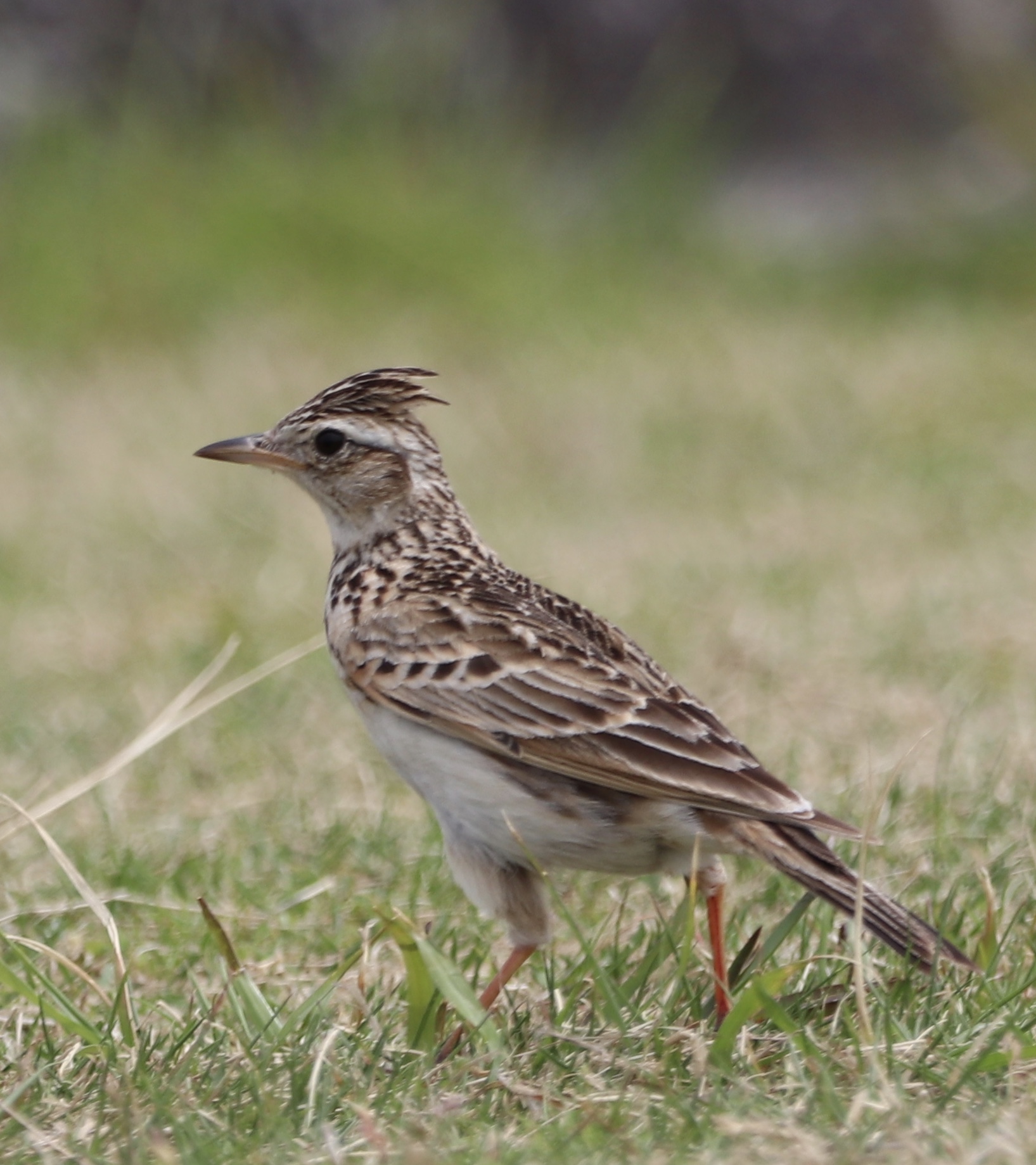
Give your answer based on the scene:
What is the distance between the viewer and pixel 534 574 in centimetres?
736

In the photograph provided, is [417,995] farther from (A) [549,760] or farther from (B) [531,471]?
(B) [531,471]

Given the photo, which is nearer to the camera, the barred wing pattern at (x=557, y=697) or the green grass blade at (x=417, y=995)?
the green grass blade at (x=417, y=995)

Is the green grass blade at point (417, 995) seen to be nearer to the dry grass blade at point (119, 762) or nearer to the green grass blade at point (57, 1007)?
the green grass blade at point (57, 1007)

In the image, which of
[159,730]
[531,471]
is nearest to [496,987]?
[159,730]

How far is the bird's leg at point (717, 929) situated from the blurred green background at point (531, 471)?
66mm

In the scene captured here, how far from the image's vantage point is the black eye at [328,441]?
429cm

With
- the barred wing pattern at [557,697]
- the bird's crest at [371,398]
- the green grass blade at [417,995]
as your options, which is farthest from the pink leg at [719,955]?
the bird's crest at [371,398]

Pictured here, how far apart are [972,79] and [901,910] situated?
10.0m

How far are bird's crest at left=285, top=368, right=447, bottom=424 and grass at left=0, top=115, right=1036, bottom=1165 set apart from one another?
103cm

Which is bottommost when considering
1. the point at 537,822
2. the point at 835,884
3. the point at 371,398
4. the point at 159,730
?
the point at 835,884

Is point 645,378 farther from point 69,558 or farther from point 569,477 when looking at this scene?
point 69,558

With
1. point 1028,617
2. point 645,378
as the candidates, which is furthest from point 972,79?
point 1028,617

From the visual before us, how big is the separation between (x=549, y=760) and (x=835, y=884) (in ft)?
1.79

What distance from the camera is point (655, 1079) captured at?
282 cm
